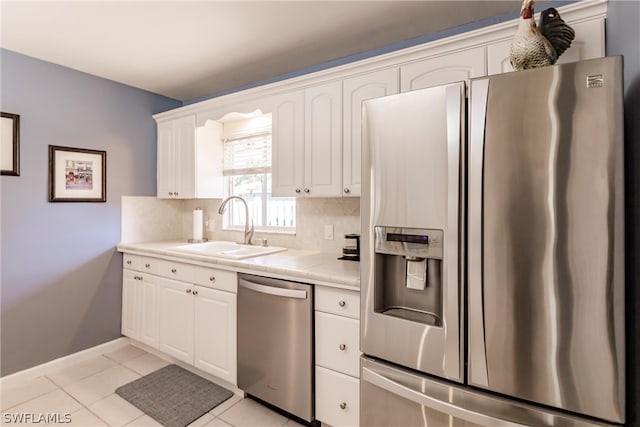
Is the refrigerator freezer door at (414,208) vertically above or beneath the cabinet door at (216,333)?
above

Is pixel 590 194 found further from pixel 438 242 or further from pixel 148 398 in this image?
pixel 148 398

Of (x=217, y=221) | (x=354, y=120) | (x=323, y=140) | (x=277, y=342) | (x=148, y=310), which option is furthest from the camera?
(x=217, y=221)

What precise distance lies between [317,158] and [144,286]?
1885 mm

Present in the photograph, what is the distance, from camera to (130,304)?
295 centimetres

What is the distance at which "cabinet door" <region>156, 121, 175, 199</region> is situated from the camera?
3.18 meters

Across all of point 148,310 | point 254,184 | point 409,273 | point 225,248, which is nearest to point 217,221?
point 225,248

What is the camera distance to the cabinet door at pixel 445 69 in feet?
5.56

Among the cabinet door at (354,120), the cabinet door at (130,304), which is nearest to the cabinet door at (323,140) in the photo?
the cabinet door at (354,120)

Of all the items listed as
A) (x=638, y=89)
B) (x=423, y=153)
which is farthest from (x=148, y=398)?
(x=638, y=89)

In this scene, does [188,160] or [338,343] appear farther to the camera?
[188,160]

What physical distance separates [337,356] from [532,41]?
5.42 ft

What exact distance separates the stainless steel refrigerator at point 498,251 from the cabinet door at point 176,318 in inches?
61.6

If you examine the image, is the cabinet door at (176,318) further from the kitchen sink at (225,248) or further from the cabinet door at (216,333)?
the kitchen sink at (225,248)

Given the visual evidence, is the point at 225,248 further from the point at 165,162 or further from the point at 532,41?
the point at 532,41
